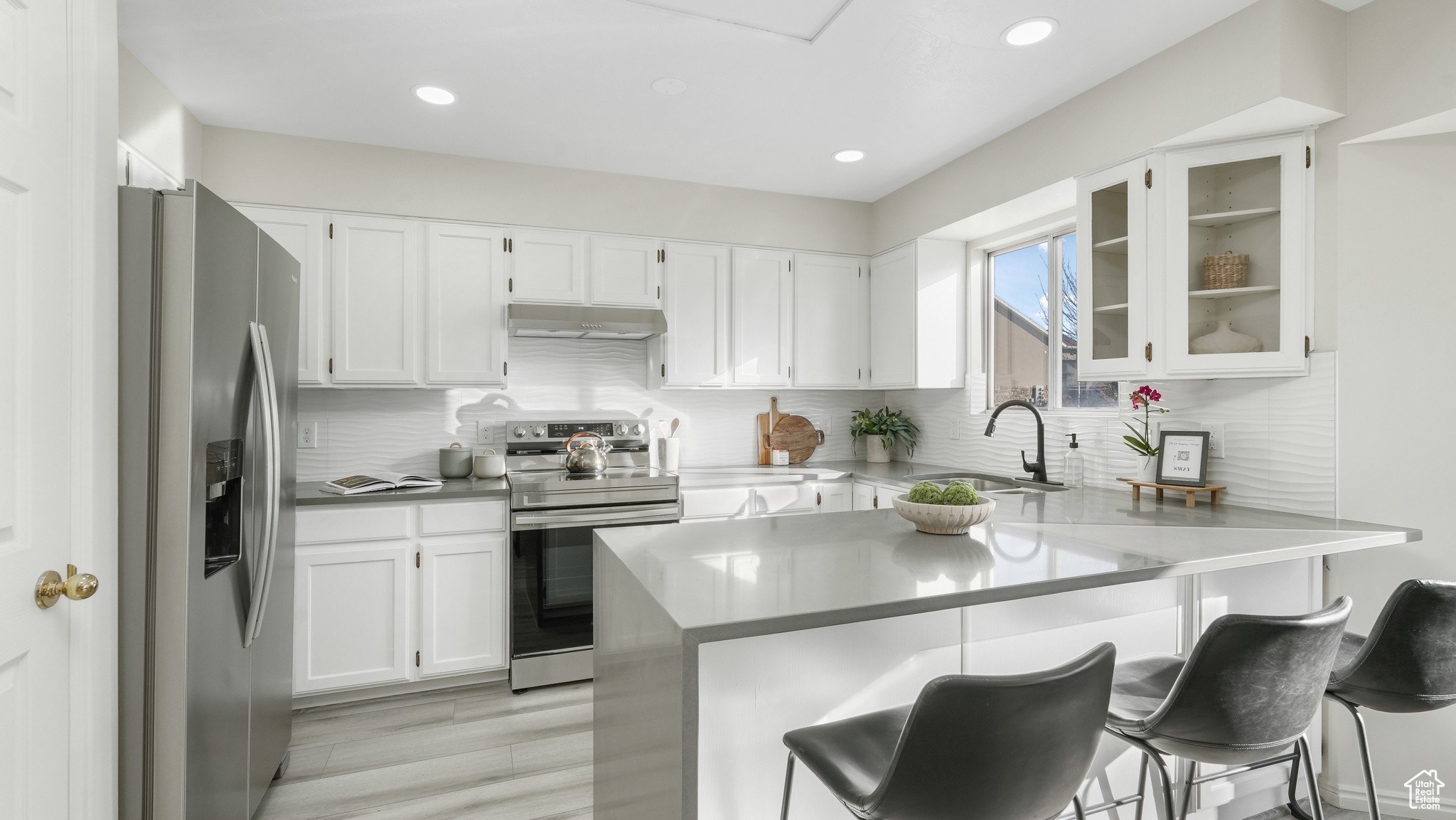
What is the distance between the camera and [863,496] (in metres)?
3.63

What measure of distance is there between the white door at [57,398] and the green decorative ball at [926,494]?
1797 mm

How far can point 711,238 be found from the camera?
376 cm

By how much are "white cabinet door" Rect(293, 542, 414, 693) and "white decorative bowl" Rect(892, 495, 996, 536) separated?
6.95 feet

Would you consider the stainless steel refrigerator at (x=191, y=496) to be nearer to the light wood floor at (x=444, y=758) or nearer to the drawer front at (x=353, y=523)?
the light wood floor at (x=444, y=758)

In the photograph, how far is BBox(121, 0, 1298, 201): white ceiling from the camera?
209 centimetres

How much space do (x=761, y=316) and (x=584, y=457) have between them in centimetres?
126

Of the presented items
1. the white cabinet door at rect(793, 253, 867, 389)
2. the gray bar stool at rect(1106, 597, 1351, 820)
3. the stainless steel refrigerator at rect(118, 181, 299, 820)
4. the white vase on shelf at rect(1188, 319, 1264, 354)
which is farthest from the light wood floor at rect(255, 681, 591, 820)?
the white vase on shelf at rect(1188, 319, 1264, 354)

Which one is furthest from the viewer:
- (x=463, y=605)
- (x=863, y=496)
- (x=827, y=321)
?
(x=827, y=321)

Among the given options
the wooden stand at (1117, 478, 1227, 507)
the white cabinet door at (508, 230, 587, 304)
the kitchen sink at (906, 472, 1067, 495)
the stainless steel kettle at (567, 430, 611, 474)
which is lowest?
the kitchen sink at (906, 472, 1067, 495)

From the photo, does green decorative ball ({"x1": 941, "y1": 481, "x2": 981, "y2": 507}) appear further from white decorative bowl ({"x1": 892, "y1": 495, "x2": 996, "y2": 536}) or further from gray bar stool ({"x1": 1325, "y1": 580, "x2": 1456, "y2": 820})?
gray bar stool ({"x1": 1325, "y1": 580, "x2": 1456, "y2": 820})

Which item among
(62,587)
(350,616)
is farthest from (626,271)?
(62,587)

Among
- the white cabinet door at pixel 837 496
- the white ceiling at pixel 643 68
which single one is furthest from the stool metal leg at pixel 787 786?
the white cabinet door at pixel 837 496

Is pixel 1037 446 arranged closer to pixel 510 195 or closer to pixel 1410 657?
pixel 1410 657

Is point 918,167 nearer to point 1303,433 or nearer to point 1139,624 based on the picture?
point 1303,433
